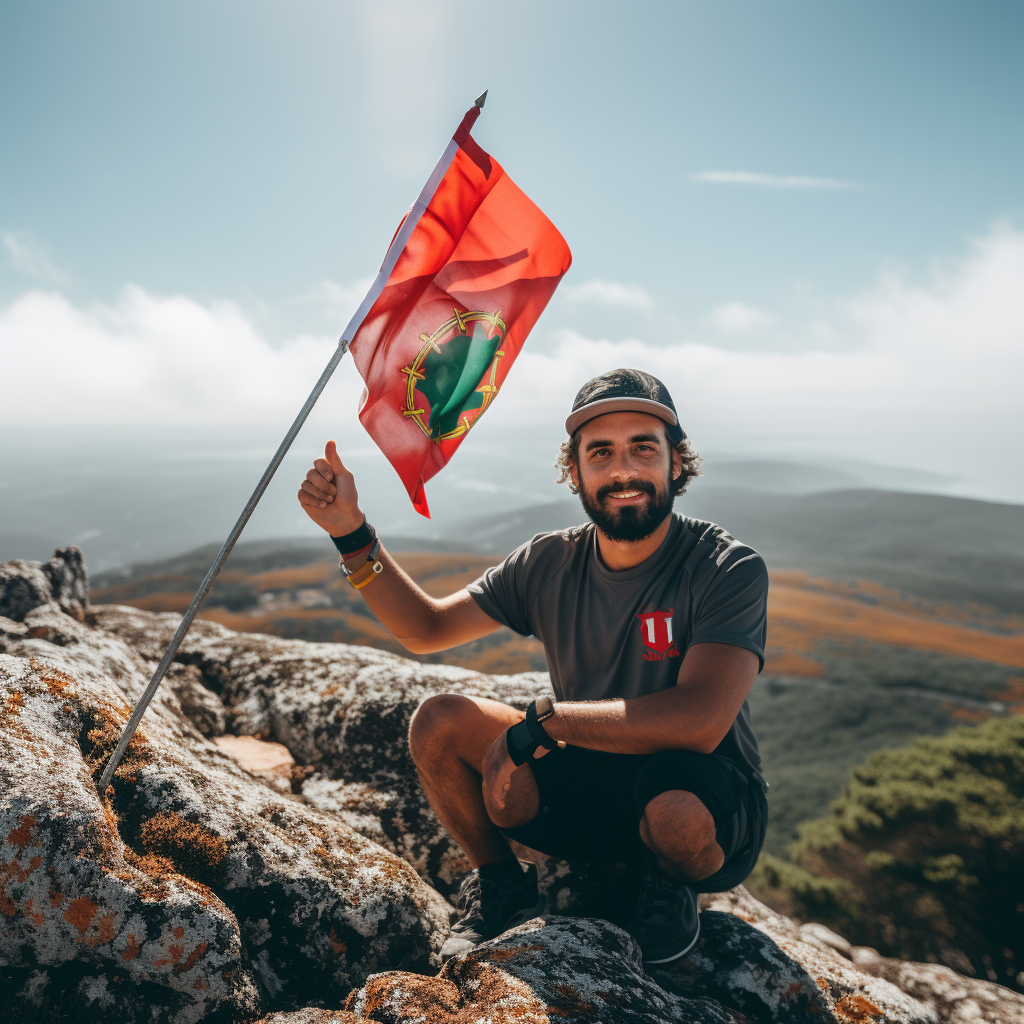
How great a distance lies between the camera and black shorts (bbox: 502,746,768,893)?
332 cm

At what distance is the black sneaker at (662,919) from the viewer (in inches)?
125

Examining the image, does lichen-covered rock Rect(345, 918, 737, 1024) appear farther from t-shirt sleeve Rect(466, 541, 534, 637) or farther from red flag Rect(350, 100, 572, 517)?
red flag Rect(350, 100, 572, 517)

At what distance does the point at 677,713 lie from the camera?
3012 millimetres

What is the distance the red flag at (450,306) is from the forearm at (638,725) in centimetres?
158

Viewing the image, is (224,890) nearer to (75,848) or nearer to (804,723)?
(75,848)

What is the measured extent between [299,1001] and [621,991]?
1447mm

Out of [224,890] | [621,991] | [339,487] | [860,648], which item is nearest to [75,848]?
[224,890]

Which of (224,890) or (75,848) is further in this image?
(224,890)

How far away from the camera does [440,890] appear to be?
4164 millimetres

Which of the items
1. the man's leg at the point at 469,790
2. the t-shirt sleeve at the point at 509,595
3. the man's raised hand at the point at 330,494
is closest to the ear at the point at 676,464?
the t-shirt sleeve at the point at 509,595

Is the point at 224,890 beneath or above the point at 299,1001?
above

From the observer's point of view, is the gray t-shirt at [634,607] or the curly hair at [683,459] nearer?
the gray t-shirt at [634,607]

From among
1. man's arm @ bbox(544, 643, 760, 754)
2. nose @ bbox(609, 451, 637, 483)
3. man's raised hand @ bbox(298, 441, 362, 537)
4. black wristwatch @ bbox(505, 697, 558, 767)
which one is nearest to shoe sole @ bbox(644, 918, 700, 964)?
man's arm @ bbox(544, 643, 760, 754)

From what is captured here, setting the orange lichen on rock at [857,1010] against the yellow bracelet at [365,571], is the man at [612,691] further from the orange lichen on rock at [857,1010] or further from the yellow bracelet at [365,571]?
the orange lichen on rock at [857,1010]
